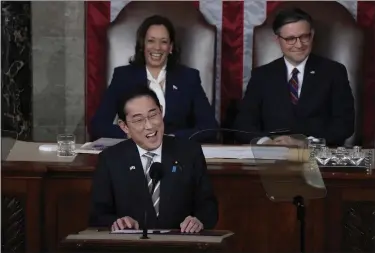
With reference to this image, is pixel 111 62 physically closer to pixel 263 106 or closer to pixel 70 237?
pixel 263 106

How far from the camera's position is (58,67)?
3.02 meters

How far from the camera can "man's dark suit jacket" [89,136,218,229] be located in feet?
6.04

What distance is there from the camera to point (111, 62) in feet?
9.10

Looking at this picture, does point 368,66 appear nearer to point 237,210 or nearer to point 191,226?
point 237,210

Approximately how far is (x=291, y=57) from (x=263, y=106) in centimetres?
17

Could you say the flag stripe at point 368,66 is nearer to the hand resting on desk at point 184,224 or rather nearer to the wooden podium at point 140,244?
the hand resting on desk at point 184,224

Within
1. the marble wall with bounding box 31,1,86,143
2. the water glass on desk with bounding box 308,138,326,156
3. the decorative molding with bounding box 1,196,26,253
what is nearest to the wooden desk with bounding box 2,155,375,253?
the decorative molding with bounding box 1,196,26,253

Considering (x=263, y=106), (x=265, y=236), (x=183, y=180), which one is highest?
(x=263, y=106)

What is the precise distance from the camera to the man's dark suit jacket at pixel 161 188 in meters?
1.84

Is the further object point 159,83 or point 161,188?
point 159,83

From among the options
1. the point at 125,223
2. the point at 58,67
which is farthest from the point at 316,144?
the point at 58,67

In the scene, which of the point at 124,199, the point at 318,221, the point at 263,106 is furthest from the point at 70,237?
the point at 263,106

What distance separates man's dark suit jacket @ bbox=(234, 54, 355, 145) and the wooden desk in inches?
17.3

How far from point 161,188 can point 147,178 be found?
0.14ft
